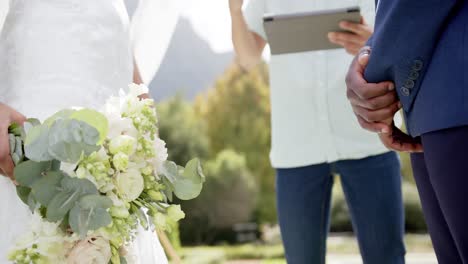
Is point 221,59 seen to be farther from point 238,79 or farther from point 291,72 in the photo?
Answer: point 291,72

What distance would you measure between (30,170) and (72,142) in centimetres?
13

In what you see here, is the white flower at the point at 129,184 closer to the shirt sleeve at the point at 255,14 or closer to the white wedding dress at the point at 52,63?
the white wedding dress at the point at 52,63

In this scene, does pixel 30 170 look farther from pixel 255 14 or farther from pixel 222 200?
pixel 222 200

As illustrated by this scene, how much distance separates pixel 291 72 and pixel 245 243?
17.6 metres

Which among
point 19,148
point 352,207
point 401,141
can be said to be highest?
point 19,148

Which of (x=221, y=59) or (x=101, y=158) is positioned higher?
(x=101, y=158)

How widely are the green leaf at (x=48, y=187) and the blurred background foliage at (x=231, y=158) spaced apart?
1648 centimetres

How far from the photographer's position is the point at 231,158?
67.5 feet

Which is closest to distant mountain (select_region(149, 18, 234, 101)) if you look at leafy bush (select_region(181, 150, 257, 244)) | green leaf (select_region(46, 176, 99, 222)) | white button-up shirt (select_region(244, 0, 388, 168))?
leafy bush (select_region(181, 150, 257, 244))

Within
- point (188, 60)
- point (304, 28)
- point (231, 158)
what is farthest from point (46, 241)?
point (188, 60)

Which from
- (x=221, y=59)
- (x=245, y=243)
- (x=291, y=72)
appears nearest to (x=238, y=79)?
(x=245, y=243)

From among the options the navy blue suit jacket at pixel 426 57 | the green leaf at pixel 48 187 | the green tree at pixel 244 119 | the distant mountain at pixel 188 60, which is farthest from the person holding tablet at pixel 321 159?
the distant mountain at pixel 188 60

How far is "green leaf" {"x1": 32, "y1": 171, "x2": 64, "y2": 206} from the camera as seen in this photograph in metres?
1.43

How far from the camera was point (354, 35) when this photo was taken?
2602 mm
